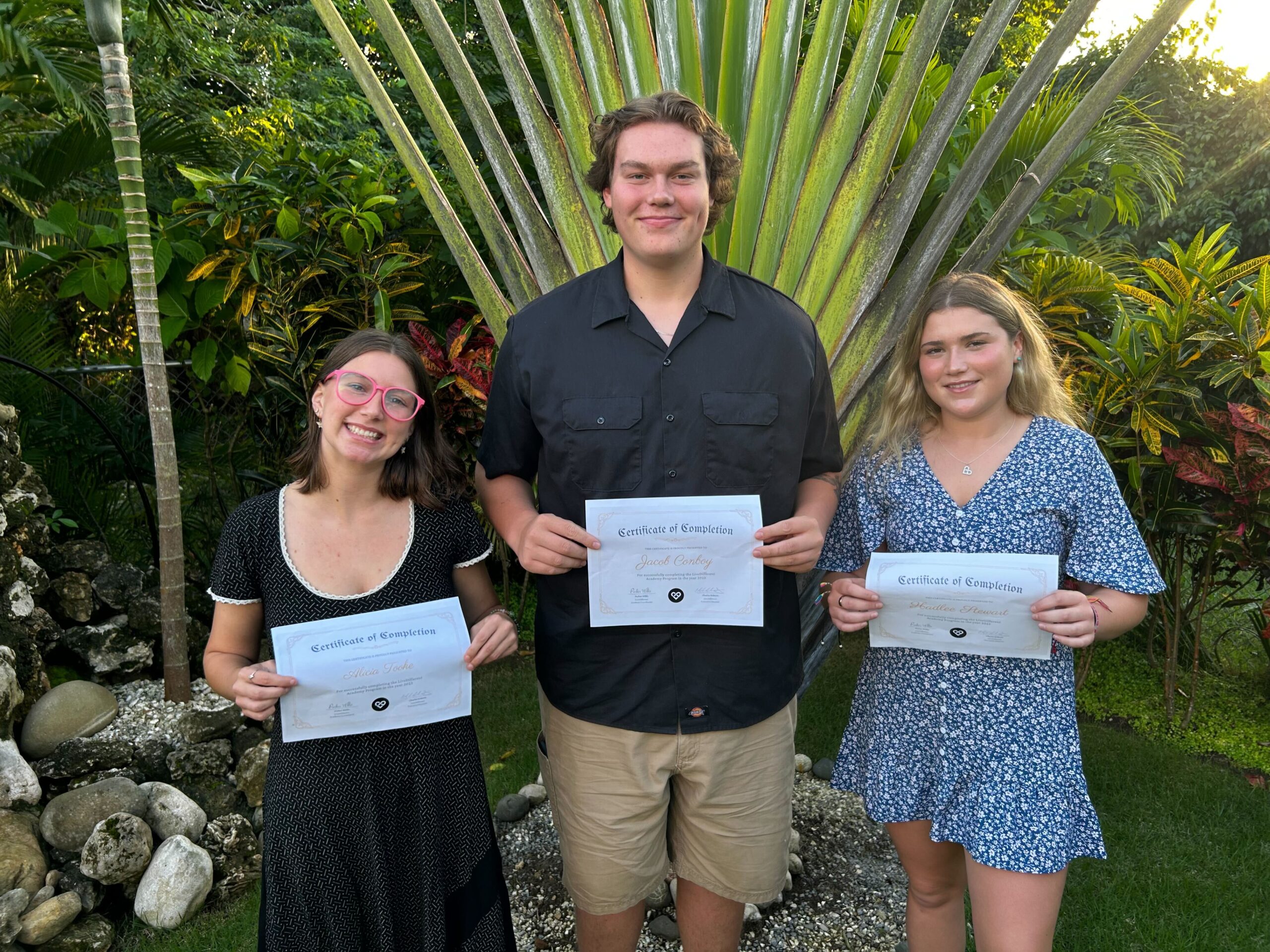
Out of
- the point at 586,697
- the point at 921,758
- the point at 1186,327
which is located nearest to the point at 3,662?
the point at 586,697

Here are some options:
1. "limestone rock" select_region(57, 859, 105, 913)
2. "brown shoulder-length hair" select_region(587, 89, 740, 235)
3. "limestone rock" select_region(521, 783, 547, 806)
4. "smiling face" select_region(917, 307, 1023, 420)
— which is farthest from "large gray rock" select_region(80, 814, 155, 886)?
"smiling face" select_region(917, 307, 1023, 420)

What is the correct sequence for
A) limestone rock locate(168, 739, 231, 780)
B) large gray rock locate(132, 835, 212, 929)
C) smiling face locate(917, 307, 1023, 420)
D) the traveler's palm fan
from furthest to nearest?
limestone rock locate(168, 739, 231, 780)
large gray rock locate(132, 835, 212, 929)
the traveler's palm fan
smiling face locate(917, 307, 1023, 420)

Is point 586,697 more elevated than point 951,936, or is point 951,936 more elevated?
point 586,697

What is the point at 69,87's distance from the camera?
3.51 m

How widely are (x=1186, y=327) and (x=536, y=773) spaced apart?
9.92 feet

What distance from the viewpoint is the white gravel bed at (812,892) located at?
2.36m

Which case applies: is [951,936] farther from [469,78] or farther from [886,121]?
[469,78]

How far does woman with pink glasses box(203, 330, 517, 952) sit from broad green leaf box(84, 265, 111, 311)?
Answer: 2420mm

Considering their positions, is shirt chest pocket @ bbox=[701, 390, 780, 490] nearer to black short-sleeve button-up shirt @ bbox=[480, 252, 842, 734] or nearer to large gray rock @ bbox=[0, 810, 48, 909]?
black short-sleeve button-up shirt @ bbox=[480, 252, 842, 734]

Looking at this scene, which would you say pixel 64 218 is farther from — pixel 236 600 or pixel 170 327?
pixel 236 600

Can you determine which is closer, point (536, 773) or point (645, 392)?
point (645, 392)

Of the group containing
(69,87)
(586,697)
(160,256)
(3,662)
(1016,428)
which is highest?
(69,87)

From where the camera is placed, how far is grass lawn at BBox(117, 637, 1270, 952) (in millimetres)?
2449

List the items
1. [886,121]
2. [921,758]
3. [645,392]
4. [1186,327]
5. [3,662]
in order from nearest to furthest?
[645,392] < [921,758] < [886,121] < [3,662] < [1186,327]
